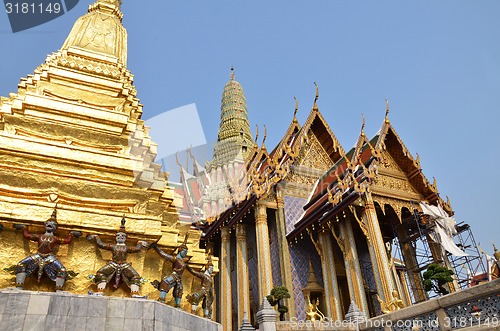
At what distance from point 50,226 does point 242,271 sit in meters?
7.76

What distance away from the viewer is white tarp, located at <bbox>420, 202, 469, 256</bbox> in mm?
9913

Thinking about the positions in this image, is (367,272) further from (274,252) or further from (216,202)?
(216,202)

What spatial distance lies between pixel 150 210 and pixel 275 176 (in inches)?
231

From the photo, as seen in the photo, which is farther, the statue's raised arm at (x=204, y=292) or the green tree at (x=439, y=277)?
the green tree at (x=439, y=277)

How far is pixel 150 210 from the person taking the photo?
19.8 ft

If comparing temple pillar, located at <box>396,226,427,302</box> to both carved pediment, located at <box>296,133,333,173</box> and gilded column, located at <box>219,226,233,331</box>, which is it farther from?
gilded column, located at <box>219,226,233,331</box>

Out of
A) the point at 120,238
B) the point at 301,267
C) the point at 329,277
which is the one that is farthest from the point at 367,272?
the point at 120,238

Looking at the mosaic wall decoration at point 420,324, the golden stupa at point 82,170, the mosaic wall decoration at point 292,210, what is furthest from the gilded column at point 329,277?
the golden stupa at point 82,170

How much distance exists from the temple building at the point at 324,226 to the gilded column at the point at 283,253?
1.1 inches

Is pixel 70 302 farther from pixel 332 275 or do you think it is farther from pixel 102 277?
pixel 332 275

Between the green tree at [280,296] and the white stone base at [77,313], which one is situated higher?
the green tree at [280,296]

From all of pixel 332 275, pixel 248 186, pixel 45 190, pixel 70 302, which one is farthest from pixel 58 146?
pixel 332 275

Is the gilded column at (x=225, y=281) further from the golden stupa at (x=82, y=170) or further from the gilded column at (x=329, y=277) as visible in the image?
the golden stupa at (x=82, y=170)

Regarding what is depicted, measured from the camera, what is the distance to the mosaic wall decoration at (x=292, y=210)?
1138cm
